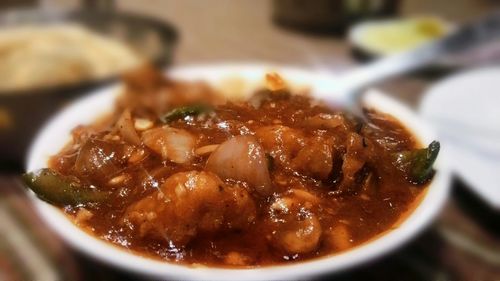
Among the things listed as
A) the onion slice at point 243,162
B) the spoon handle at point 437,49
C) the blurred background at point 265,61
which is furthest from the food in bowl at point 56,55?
the onion slice at point 243,162

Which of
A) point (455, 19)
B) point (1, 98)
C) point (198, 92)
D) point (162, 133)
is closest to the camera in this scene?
point (162, 133)

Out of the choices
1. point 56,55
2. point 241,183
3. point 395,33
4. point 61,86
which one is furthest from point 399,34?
point 241,183

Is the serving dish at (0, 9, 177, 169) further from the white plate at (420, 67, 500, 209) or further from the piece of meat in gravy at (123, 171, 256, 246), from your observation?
the white plate at (420, 67, 500, 209)

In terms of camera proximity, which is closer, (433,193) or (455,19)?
(433,193)

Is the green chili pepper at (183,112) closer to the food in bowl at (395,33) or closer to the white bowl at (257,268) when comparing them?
the white bowl at (257,268)

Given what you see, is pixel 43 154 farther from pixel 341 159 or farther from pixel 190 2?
pixel 190 2

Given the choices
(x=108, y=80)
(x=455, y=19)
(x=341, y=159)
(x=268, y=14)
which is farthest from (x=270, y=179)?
(x=455, y=19)
